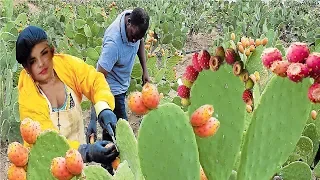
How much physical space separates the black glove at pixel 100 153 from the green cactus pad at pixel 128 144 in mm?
267

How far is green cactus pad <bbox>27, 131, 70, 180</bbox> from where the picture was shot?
4.30 ft

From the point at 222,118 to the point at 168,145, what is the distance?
0.20m

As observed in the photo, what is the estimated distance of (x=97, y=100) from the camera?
7.44 ft

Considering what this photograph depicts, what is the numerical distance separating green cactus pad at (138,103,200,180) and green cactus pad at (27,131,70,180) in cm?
23

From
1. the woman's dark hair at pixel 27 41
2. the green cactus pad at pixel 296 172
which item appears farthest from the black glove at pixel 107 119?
A: the green cactus pad at pixel 296 172

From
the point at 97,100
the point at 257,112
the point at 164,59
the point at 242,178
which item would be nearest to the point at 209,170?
the point at 242,178

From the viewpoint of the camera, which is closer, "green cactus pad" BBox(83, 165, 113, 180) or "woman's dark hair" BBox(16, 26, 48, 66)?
"green cactus pad" BBox(83, 165, 113, 180)

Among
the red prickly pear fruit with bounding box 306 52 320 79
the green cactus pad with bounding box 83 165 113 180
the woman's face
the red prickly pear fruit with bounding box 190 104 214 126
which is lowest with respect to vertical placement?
the woman's face

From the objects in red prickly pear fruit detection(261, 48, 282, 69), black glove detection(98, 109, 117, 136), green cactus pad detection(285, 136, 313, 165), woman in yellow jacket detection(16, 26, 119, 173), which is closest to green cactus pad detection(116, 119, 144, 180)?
red prickly pear fruit detection(261, 48, 282, 69)

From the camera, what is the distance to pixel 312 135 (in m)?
2.37

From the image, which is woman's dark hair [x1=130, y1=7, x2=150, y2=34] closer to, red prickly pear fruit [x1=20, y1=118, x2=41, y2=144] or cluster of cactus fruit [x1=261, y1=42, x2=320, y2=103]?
red prickly pear fruit [x1=20, y1=118, x2=41, y2=144]

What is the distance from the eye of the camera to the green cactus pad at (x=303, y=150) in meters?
2.24

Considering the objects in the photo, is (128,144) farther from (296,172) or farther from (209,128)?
(296,172)

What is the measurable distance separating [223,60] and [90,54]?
351cm
